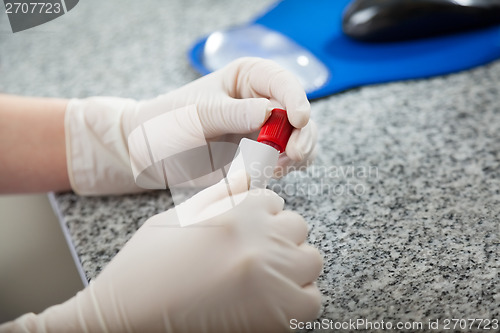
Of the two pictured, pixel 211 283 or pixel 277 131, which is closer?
pixel 211 283

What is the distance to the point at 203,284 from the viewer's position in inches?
17.2

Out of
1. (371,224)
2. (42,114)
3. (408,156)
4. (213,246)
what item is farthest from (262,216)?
(42,114)

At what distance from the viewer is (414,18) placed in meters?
0.87

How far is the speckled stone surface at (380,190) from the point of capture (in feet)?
1.61

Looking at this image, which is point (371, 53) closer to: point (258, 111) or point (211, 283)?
point (258, 111)

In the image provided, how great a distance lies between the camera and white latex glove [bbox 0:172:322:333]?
1.42 feet

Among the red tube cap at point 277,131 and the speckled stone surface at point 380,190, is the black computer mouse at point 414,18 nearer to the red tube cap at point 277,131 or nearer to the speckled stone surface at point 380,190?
the speckled stone surface at point 380,190

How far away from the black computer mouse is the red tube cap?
41 centimetres

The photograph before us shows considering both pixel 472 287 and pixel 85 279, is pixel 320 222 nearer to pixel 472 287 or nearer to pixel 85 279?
pixel 472 287

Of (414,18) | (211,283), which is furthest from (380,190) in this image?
(414,18)

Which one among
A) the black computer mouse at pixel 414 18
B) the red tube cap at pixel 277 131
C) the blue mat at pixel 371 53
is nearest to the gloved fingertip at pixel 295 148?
the red tube cap at pixel 277 131

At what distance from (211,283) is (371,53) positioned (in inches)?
24.0

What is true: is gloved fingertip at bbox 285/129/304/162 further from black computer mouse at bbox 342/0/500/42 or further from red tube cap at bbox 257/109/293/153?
black computer mouse at bbox 342/0/500/42

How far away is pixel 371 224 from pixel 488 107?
33 cm
